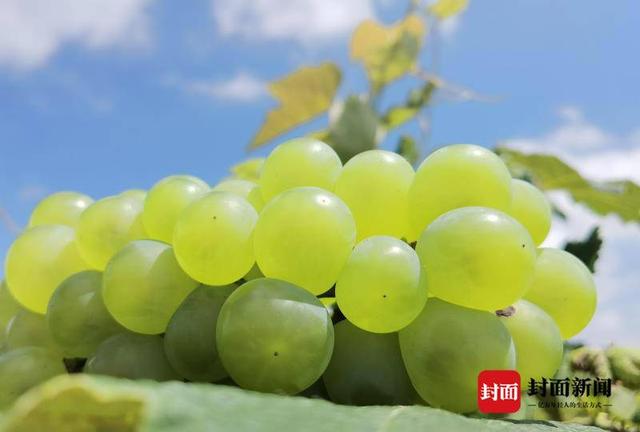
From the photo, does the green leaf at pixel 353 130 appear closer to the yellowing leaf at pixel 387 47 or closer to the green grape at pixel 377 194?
the yellowing leaf at pixel 387 47

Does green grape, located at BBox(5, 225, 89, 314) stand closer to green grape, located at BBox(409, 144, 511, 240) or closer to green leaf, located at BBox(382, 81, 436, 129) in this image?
green grape, located at BBox(409, 144, 511, 240)

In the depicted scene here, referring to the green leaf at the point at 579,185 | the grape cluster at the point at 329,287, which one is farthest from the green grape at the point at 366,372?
the green leaf at the point at 579,185

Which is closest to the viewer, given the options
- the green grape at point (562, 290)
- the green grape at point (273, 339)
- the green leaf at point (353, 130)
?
the green grape at point (273, 339)

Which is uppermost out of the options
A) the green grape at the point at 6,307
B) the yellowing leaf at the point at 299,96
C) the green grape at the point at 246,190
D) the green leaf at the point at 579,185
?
the yellowing leaf at the point at 299,96

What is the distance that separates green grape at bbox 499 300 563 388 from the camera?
41 cm

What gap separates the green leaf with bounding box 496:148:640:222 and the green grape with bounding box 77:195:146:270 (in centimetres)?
57

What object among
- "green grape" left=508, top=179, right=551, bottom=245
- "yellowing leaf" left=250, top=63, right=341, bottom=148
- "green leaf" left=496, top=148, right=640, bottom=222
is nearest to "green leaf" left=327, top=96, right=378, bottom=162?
"yellowing leaf" left=250, top=63, right=341, bottom=148

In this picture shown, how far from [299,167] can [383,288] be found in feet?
0.41

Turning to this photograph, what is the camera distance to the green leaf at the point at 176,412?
7.3 inches

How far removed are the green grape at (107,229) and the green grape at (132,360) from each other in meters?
0.08

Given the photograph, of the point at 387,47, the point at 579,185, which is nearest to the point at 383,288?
the point at 579,185

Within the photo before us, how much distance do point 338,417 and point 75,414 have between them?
9 centimetres

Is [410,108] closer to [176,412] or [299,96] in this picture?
[299,96]

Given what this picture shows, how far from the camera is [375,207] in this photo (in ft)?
1.41
